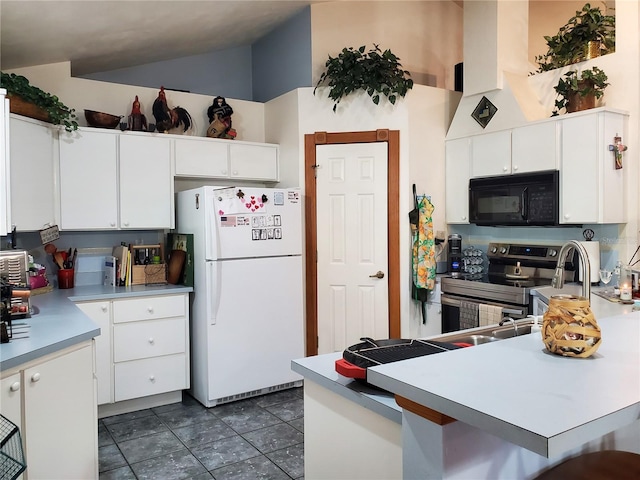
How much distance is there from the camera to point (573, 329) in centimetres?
114

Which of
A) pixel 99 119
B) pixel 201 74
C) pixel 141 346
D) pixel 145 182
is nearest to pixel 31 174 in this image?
pixel 99 119

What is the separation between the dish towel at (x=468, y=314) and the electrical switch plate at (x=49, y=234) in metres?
2.95

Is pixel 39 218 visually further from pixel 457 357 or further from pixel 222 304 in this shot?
pixel 457 357

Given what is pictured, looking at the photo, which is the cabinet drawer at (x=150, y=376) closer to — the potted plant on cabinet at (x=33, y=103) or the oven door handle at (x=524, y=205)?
the potted plant on cabinet at (x=33, y=103)

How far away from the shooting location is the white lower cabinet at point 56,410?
73.9 inches

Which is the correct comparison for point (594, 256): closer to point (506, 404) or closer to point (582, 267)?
point (582, 267)

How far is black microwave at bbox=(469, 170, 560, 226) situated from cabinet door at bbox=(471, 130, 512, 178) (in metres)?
0.06

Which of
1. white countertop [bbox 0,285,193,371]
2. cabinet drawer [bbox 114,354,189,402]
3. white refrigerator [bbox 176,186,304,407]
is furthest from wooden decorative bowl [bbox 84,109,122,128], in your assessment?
cabinet drawer [bbox 114,354,189,402]

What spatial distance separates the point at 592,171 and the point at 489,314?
115 cm

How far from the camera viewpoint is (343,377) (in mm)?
1444

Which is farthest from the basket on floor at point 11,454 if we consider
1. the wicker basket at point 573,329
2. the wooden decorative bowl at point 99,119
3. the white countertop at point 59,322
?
the wooden decorative bowl at point 99,119

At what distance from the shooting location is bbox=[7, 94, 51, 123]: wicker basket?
118 inches

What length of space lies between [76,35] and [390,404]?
315cm

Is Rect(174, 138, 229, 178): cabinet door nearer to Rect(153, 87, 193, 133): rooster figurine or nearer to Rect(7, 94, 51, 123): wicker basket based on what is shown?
Rect(153, 87, 193, 133): rooster figurine
